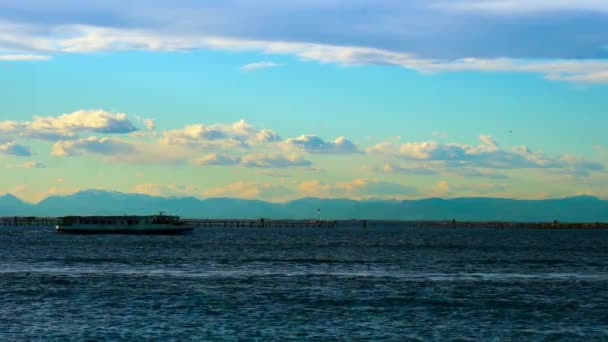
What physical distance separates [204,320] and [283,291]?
54.0ft

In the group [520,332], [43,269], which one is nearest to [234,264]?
[43,269]

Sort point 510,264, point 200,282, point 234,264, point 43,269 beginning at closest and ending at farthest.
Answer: point 200,282
point 43,269
point 234,264
point 510,264

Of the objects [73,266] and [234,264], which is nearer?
[73,266]

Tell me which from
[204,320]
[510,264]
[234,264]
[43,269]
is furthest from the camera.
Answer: [510,264]

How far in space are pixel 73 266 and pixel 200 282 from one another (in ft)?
79.6

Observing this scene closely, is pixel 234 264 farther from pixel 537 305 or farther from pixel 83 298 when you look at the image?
pixel 537 305

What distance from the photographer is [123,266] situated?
94062 millimetres

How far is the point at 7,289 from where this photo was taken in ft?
224

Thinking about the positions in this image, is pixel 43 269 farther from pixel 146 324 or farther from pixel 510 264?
pixel 510 264

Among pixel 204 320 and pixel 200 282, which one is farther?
pixel 200 282

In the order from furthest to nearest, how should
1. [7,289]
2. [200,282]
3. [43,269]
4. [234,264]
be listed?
[234,264] < [43,269] < [200,282] < [7,289]

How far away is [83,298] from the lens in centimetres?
6256

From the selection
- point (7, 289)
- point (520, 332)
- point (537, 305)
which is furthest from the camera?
point (7, 289)

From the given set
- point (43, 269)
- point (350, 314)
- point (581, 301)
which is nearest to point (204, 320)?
point (350, 314)
